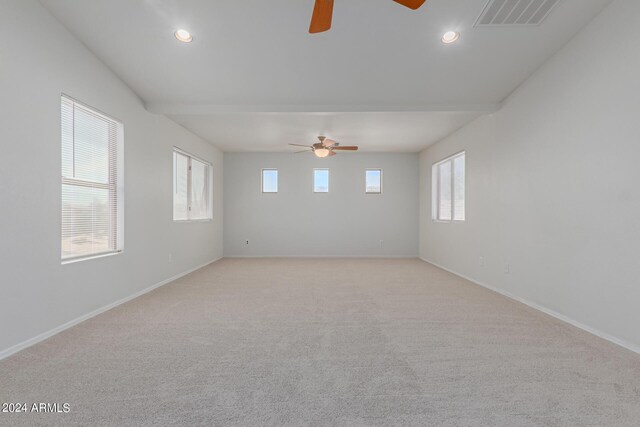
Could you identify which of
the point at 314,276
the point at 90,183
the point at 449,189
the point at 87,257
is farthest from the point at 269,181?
the point at 87,257

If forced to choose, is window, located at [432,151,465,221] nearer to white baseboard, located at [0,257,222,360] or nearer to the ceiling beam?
the ceiling beam

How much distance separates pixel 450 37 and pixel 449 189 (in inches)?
146

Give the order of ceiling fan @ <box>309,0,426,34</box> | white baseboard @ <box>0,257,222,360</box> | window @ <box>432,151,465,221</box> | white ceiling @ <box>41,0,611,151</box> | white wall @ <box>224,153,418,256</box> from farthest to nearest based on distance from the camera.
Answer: white wall @ <box>224,153,418,256</box> → window @ <box>432,151,465,221</box> → white ceiling @ <box>41,0,611,151</box> → white baseboard @ <box>0,257,222,360</box> → ceiling fan @ <box>309,0,426,34</box>

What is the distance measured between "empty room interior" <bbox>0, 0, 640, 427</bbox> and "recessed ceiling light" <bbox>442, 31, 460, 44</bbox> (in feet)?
0.11

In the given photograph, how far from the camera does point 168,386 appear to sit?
1.95m

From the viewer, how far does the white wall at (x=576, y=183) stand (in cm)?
255

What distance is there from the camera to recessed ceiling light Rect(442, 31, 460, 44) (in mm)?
3065

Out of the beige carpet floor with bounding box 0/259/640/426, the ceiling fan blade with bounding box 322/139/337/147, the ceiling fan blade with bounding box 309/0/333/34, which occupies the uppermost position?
the ceiling fan blade with bounding box 309/0/333/34

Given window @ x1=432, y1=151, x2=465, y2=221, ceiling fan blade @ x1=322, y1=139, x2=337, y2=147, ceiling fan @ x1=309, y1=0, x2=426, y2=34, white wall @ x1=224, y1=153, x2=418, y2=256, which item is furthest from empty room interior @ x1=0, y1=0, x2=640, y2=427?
white wall @ x1=224, y1=153, x2=418, y2=256

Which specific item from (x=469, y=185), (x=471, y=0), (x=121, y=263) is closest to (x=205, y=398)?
(x=121, y=263)

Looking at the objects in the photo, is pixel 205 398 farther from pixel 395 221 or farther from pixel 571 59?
pixel 395 221

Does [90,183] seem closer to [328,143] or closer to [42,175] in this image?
[42,175]

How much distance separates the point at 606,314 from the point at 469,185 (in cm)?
295

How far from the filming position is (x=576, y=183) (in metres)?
3.08
